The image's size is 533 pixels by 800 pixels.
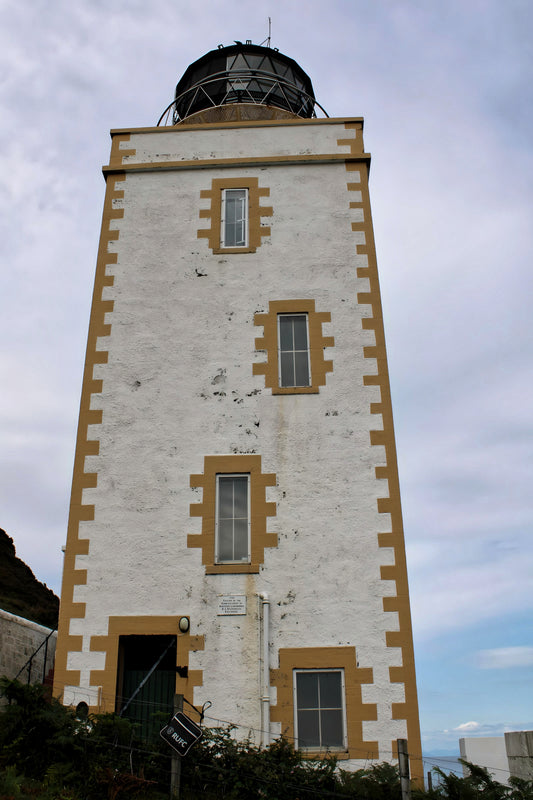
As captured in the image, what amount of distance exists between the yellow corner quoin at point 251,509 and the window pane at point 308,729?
2165 millimetres

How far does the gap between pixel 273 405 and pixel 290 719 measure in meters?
4.85

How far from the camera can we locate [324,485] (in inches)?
472

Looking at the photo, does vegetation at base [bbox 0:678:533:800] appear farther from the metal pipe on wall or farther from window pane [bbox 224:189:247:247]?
window pane [bbox 224:189:247:247]

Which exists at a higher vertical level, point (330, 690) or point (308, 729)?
point (330, 690)

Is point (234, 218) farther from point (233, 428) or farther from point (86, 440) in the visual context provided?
point (86, 440)

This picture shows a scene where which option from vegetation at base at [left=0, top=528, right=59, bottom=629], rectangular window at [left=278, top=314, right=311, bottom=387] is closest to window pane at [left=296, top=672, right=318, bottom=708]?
rectangular window at [left=278, top=314, right=311, bottom=387]

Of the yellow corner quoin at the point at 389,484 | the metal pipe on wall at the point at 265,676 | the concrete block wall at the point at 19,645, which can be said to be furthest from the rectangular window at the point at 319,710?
the concrete block wall at the point at 19,645

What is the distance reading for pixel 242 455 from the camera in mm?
12250

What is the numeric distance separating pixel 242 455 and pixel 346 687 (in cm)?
386

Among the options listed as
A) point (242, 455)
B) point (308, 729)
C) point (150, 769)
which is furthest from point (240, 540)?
point (150, 769)

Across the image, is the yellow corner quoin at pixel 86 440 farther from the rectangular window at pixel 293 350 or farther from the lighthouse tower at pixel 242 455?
the rectangular window at pixel 293 350

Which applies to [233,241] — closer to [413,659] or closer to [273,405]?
[273,405]

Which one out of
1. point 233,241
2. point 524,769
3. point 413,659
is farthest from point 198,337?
point 524,769

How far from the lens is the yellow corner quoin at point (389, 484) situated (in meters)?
10.6
